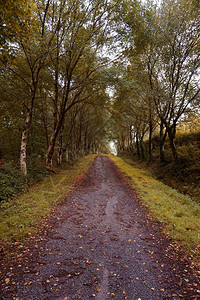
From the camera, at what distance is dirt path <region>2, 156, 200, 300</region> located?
308 centimetres

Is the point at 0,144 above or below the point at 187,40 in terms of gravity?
below

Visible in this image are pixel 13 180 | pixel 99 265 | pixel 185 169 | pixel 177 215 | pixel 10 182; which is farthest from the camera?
pixel 185 169

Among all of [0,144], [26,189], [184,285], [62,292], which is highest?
[0,144]

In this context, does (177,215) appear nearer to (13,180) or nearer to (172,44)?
(13,180)

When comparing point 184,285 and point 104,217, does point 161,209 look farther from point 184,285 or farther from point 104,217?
point 184,285

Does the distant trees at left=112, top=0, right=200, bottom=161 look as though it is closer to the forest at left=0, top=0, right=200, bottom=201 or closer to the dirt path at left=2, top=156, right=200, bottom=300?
the forest at left=0, top=0, right=200, bottom=201

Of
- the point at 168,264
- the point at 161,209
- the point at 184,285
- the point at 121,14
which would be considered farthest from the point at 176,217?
the point at 121,14

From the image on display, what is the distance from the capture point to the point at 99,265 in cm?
382

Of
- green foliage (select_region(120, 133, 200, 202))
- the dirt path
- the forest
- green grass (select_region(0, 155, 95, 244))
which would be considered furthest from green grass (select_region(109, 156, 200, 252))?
green grass (select_region(0, 155, 95, 244))

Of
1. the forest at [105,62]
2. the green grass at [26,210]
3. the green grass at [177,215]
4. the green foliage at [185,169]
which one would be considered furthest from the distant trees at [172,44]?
the green grass at [26,210]

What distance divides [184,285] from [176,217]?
3.44m

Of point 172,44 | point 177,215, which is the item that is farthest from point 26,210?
point 172,44

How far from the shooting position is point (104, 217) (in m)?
6.48

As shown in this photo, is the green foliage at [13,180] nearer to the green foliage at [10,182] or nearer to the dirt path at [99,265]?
the green foliage at [10,182]
